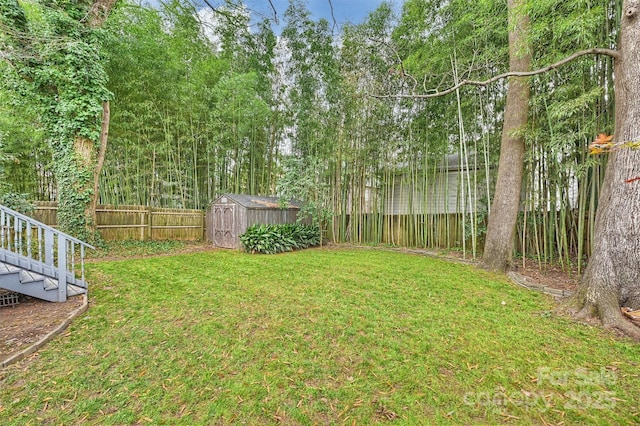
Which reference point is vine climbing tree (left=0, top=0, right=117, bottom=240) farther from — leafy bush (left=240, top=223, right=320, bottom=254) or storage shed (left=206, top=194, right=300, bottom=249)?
leafy bush (left=240, top=223, right=320, bottom=254)

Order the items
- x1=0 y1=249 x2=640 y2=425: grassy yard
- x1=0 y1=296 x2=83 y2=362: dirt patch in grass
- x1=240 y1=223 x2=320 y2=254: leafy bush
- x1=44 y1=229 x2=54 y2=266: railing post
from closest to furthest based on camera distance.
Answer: x1=0 y1=249 x2=640 y2=425: grassy yard < x1=0 y1=296 x2=83 y2=362: dirt patch in grass < x1=44 y1=229 x2=54 y2=266: railing post < x1=240 y1=223 x2=320 y2=254: leafy bush

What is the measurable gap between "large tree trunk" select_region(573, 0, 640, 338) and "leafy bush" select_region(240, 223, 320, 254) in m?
5.29

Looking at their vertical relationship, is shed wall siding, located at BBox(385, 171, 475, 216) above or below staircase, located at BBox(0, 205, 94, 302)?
above

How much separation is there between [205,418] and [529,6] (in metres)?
4.96

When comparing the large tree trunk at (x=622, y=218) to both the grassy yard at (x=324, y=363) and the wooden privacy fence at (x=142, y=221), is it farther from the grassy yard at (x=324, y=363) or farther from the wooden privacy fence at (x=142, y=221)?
the wooden privacy fence at (x=142, y=221)

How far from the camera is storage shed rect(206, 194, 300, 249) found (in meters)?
6.64

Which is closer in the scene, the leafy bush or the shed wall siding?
the leafy bush

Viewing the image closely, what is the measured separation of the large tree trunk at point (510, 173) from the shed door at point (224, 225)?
19.6 feet

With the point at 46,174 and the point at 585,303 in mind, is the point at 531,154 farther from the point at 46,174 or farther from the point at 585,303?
the point at 46,174

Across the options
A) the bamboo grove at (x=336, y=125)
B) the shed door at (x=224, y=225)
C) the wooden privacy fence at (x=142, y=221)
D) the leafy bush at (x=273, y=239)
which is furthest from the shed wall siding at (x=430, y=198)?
the wooden privacy fence at (x=142, y=221)

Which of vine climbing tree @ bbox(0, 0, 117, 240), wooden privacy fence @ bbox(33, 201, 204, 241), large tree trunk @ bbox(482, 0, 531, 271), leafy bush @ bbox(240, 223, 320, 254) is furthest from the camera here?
leafy bush @ bbox(240, 223, 320, 254)

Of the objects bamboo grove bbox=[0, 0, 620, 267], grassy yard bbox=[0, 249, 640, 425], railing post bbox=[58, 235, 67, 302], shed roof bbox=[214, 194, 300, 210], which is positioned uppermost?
bamboo grove bbox=[0, 0, 620, 267]

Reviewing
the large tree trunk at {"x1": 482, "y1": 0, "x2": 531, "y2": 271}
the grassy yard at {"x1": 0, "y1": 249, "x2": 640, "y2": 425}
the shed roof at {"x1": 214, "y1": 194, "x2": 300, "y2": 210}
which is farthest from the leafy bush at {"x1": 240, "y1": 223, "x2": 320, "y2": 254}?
the large tree trunk at {"x1": 482, "y1": 0, "x2": 531, "y2": 271}

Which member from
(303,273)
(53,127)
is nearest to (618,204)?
(303,273)
